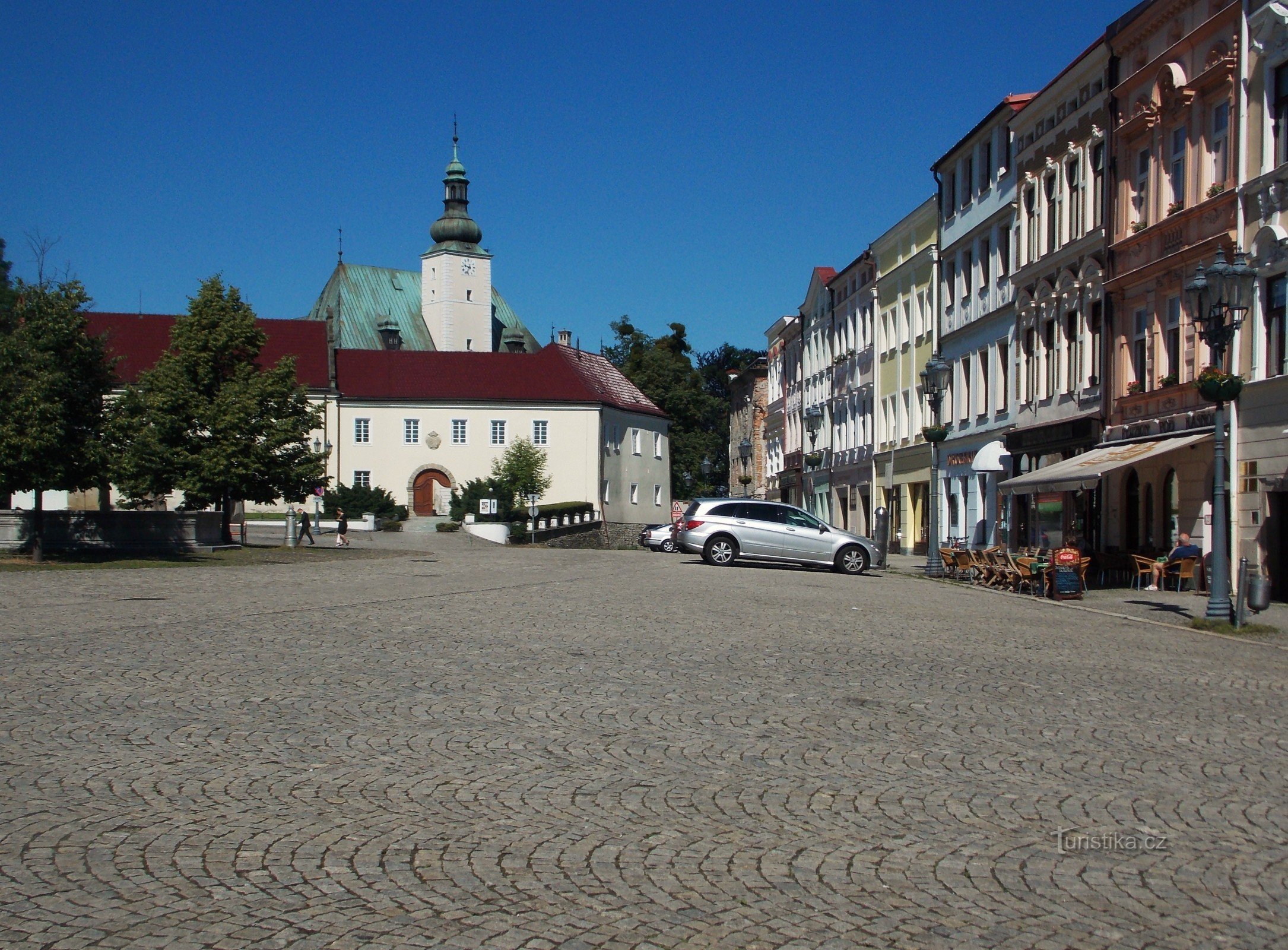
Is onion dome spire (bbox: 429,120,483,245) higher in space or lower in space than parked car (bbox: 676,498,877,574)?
higher

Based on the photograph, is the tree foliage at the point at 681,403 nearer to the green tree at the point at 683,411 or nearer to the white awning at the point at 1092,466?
the green tree at the point at 683,411

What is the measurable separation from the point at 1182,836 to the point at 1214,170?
22.6 metres

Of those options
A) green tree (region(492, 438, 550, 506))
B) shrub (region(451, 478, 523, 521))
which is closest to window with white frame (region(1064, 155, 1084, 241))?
shrub (region(451, 478, 523, 521))

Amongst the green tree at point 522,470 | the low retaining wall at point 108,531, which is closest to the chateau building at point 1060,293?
the low retaining wall at point 108,531

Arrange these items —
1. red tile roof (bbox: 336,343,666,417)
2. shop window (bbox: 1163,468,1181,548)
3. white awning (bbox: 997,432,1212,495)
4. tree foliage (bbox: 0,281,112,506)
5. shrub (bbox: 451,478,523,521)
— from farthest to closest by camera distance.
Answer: red tile roof (bbox: 336,343,666,417), shrub (bbox: 451,478,523,521), tree foliage (bbox: 0,281,112,506), shop window (bbox: 1163,468,1181,548), white awning (bbox: 997,432,1212,495)

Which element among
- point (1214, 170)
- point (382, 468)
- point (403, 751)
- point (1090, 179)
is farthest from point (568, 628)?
point (382, 468)

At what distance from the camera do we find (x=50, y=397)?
96.2 feet

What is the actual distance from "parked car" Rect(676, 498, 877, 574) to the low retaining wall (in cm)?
1407

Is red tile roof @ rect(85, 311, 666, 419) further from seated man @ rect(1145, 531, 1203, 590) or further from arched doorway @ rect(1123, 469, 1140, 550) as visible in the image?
seated man @ rect(1145, 531, 1203, 590)

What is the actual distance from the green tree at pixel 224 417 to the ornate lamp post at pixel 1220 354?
29796mm

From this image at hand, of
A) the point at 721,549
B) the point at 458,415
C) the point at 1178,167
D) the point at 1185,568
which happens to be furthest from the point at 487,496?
the point at 1185,568

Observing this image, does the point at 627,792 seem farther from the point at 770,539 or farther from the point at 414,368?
the point at 414,368

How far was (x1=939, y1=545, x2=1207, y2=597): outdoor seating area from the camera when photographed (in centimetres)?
2561

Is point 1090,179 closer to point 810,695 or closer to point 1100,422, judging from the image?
point 1100,422
